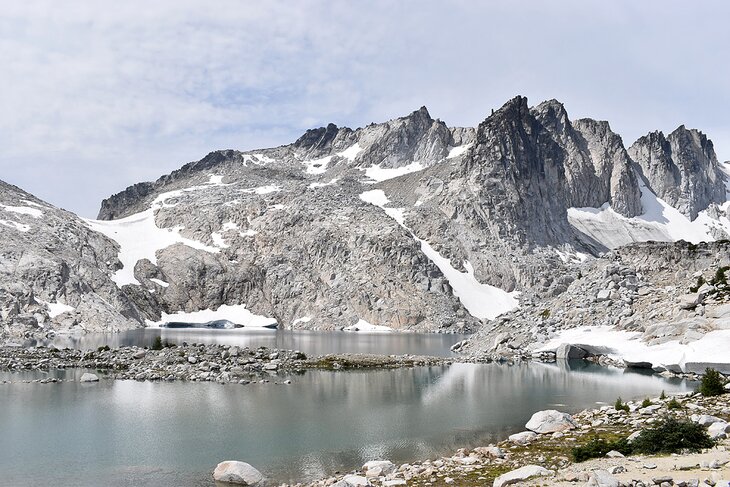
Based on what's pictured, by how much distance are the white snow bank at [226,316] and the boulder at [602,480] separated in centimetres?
16532

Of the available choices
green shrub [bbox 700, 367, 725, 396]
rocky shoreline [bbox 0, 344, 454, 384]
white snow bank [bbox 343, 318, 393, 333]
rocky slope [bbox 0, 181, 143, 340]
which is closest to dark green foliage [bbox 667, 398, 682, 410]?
green shrub [bbox 700, 367, 725, 396]

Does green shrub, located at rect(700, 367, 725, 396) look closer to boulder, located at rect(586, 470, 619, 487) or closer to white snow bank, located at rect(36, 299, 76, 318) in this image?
boulder, located at rect(586, 470, 619, 487)

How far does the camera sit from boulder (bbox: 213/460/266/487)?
80.9 ft

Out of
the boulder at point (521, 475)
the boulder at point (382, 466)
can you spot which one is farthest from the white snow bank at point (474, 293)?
the boulder at point (521, 475)

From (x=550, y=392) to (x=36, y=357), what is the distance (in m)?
54.7

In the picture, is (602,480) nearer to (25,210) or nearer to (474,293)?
(474,293)

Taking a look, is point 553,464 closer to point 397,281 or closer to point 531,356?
point 531,356

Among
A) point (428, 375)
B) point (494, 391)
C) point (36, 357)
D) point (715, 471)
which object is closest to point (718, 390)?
point (494, 391)

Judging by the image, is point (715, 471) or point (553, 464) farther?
point (553, 464)

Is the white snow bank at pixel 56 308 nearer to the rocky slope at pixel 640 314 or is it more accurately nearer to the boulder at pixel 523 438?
the rocky slope at pixel 640 314

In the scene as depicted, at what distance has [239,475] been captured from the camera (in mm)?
24719

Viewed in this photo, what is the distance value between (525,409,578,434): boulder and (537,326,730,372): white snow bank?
3145 cm

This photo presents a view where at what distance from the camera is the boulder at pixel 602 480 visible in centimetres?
Result: 1741

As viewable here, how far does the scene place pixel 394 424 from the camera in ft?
123
